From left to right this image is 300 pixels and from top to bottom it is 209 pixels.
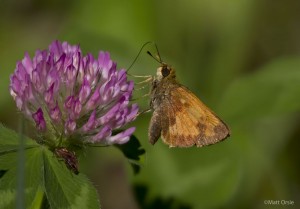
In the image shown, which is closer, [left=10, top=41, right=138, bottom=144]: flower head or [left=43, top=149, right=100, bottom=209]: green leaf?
[left=43, top=149, right=100, bottom=209]: green leaf

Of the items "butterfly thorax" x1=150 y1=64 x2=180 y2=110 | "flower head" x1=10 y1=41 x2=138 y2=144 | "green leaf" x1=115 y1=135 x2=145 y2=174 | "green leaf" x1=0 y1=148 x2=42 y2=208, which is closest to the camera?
"green leaf" x1=0 y1=148 x2=42 y2=208

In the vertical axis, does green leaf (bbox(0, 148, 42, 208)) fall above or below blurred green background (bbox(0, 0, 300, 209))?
above

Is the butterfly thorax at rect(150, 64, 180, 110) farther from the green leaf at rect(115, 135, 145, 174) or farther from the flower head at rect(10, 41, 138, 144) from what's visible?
the flower head at rect(10, 41, 138, 144)

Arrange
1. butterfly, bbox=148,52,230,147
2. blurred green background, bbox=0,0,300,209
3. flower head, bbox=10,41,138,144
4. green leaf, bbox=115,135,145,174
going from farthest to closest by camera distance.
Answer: blurred green background, bbox=0,0,300,209 < butterfly, bbox=148,52,230,147 < green leaf, bbox=115,135,145,174 < flower head, bbox=10,41,138,144

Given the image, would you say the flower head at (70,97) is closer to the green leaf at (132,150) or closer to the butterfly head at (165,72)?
the green leaf at (132,150)

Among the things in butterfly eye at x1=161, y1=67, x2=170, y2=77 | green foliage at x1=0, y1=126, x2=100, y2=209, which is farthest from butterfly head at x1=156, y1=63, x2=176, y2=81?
green foliage at x1=0, y1=126, x2=100, y2=209

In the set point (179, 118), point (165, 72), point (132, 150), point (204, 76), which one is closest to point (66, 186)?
point (132, 150)

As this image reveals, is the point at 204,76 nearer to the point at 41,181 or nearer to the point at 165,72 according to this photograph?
the point at 165,72
